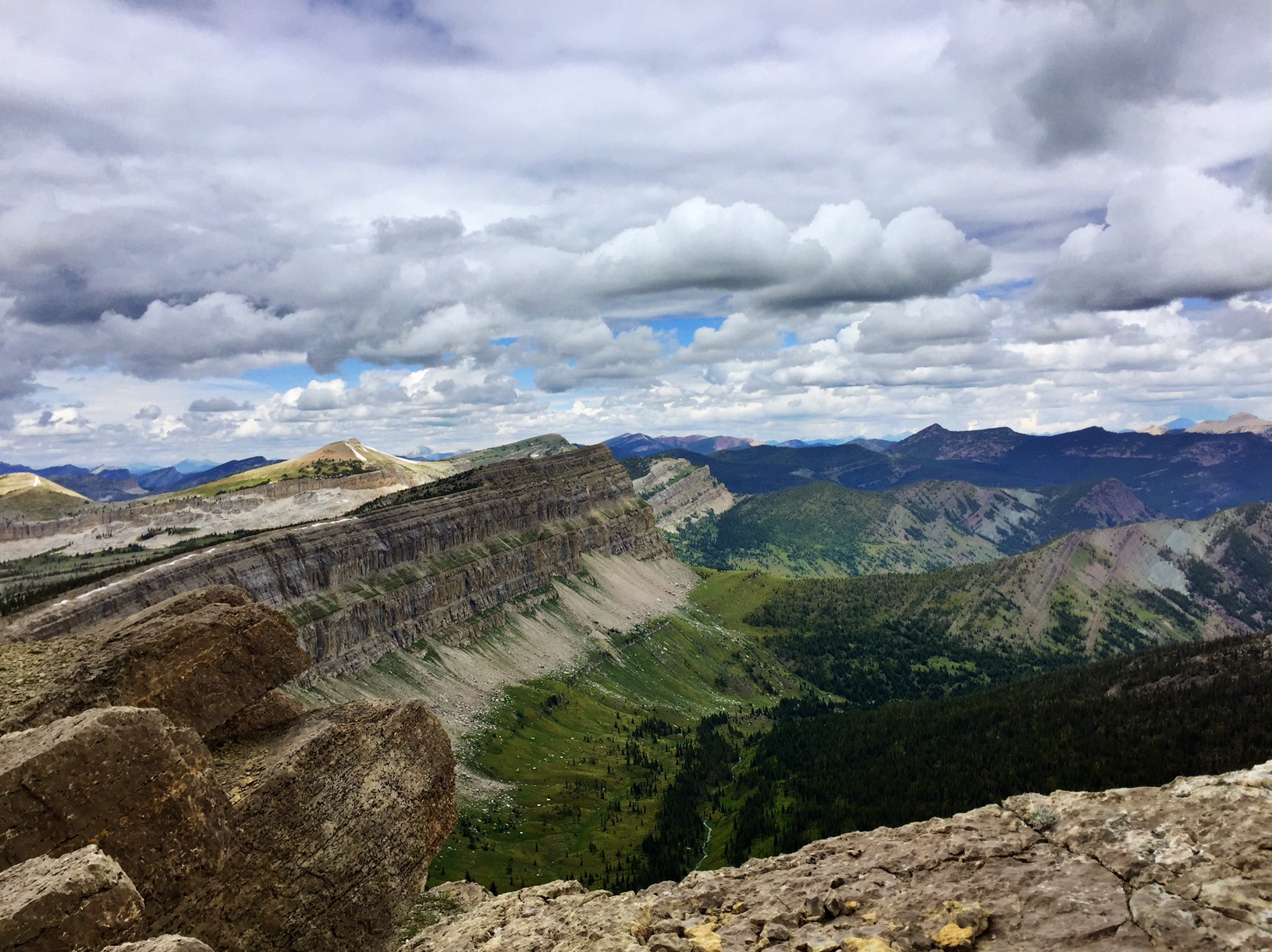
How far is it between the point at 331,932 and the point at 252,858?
6.16 meters

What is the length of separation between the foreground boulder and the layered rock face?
7670mm

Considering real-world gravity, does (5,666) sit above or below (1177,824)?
above

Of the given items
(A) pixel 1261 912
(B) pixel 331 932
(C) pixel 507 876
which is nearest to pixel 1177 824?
(A) pixel 1261 912

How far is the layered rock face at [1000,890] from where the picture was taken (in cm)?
2195

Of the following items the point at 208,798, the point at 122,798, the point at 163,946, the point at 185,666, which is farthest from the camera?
the point at 185,666

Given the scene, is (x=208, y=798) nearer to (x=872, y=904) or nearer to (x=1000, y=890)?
(x=872, y=904)

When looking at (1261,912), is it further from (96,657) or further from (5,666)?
(5,666)

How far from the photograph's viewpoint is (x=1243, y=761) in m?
126

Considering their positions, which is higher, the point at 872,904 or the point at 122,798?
the point at 122,798

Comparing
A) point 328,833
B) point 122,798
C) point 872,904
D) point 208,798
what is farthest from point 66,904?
point 872,904

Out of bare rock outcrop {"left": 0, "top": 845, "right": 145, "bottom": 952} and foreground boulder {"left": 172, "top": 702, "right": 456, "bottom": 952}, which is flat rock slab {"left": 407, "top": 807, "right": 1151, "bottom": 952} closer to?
foreground boulder {"left": 172, "top": 702, "right": 456, "bottom": 952}

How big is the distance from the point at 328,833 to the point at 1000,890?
3365 cm

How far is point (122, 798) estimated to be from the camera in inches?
1178

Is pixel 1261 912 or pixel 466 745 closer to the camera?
pixel 1261 912
